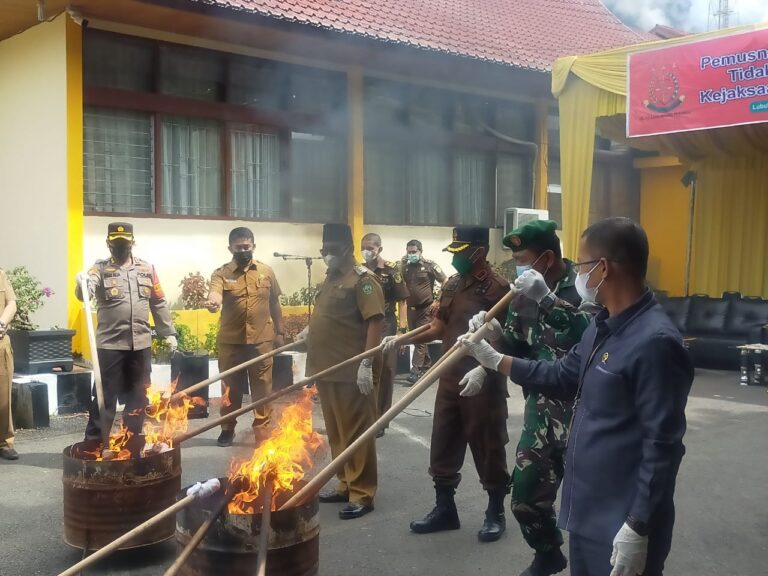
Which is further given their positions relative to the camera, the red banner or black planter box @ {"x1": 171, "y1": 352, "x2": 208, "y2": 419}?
the red banner

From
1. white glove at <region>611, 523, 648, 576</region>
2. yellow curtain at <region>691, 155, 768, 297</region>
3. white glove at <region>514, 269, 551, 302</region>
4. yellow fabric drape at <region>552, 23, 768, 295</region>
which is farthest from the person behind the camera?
yellow curtain at <region>691, 155, 768, 297</region>

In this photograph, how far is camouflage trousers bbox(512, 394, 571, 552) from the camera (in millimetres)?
3803

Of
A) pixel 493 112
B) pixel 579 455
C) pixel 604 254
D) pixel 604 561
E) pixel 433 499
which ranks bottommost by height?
pixel 433 499

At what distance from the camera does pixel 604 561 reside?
2588 millimetres

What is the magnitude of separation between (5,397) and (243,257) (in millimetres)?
2315

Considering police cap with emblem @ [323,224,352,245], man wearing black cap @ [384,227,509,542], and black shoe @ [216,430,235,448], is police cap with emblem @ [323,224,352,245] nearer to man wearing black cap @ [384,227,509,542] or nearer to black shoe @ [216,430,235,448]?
man wearing black cap @ [384,227,509,542]

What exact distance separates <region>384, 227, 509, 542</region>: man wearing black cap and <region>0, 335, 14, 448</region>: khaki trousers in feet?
11.6

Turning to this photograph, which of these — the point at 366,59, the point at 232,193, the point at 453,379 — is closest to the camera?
the point at 453,379

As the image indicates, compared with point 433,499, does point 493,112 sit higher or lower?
higher

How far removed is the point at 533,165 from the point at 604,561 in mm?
12772

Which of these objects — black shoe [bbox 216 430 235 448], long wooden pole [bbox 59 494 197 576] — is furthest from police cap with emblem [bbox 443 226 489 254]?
black shoe [bbox 216 430 235 448]

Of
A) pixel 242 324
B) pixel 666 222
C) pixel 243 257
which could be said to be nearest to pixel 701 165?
pixel 666 222

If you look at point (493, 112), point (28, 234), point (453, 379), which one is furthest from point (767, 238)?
point (28, 234)

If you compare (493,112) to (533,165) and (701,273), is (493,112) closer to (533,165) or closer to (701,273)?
(533,165)
